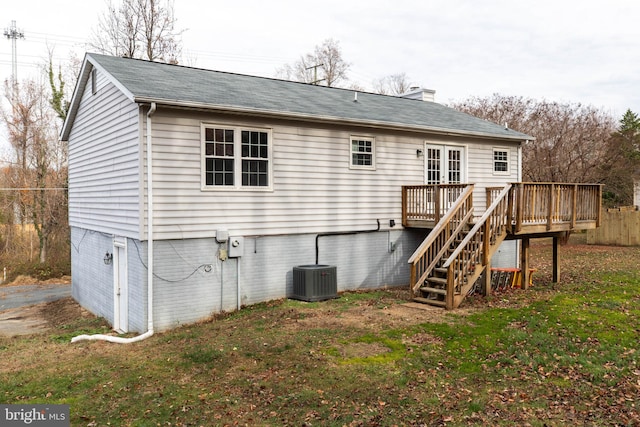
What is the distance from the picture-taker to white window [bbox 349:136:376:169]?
507 inches

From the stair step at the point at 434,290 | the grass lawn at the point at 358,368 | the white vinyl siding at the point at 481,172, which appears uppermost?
the white vinyl siding at the point at 481,172

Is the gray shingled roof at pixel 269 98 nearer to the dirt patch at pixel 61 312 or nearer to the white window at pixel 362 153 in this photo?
the white window at pixel 362 153

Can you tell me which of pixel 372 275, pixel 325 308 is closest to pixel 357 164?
pixel 372 275

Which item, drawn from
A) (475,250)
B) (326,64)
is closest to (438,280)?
(475,250)

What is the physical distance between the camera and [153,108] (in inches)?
372

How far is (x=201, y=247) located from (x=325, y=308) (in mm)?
2955

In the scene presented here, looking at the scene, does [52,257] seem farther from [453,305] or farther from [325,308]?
[453,305]

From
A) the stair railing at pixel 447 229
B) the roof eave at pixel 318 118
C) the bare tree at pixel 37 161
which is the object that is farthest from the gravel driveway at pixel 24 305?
the stair railing at pixel 447 229

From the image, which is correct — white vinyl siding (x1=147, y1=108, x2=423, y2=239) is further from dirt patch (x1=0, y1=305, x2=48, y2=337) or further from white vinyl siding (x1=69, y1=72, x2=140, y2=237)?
dirt patch (x1=0, y1=305, x2=48, y2=337)

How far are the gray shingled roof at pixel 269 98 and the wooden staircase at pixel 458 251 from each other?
9.51 feet

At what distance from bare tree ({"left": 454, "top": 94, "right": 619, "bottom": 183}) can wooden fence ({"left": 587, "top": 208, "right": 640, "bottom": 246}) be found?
12.7ft

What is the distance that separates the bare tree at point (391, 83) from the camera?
42.6 meters

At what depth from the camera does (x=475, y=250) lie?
11102 mm

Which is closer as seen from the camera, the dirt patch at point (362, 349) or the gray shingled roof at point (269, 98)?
the dirt patch at point (362, 349)
